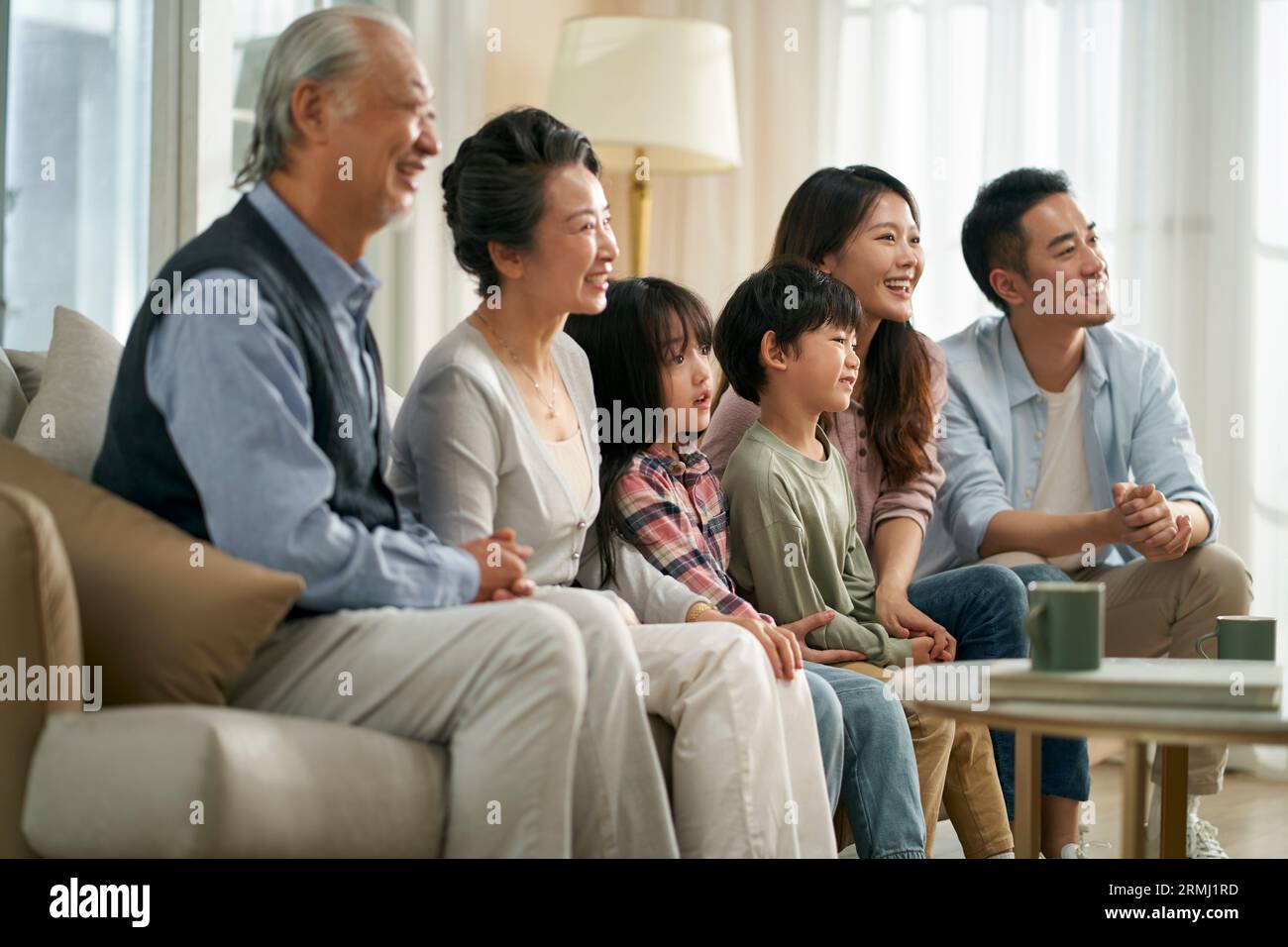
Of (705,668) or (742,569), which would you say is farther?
(742,569)

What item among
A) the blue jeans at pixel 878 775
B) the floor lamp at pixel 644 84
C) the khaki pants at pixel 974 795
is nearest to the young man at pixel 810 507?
the khaki pants at pixel 974 795

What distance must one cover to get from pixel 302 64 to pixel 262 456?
1.45 feet

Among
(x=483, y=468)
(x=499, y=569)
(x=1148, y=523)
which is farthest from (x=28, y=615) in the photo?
(x=1148, y=523)

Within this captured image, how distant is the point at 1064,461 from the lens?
2.78m

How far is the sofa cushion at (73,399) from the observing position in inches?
66.7

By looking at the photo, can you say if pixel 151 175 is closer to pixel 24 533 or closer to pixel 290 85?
pixel 290 85

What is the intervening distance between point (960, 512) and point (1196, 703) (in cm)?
122

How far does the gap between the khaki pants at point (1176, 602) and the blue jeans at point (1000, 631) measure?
0.83 feet

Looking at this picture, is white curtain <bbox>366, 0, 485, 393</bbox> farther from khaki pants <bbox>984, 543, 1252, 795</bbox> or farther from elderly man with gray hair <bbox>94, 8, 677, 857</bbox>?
elderly man with gray hair <bbox>94, 8, 677, 857</bbox>

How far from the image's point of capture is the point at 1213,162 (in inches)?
134

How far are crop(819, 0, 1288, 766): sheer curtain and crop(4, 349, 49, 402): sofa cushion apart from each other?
2.37 metres

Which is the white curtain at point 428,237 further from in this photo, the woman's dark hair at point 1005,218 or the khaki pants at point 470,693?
the khaki pants at point 470,693
